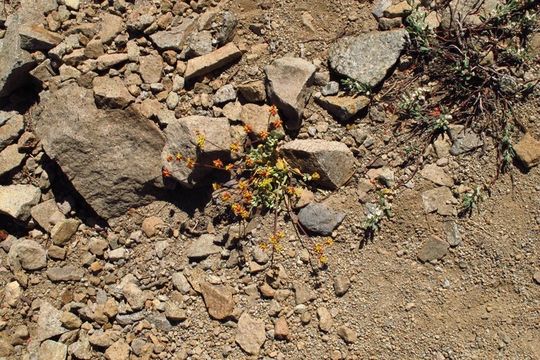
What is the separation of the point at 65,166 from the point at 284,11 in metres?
2.43

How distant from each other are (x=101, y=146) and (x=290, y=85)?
1.76 meters

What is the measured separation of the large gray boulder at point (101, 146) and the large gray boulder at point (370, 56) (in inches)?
68.1

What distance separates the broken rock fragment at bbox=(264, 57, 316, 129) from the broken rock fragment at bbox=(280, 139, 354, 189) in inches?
9.9

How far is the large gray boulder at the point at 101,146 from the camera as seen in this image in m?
5.35

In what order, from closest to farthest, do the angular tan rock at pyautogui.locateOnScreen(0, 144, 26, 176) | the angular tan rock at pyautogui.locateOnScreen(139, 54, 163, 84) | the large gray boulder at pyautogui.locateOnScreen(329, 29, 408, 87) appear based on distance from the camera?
the large gray boulder at pyautogui.locateOnScreen(329, 29, 408, 87), the angular tan rock at pyautogui.locateOnScreen(139, 54, 163, 84), the angular tan rock at pyautogui.locateOnScreen(0, 144, 26, 176)

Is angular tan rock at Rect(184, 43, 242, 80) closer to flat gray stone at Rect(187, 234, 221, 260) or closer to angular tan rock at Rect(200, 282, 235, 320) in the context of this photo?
flat gray stone at Rect(187, 234, 221, 260)

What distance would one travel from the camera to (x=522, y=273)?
16.1ft

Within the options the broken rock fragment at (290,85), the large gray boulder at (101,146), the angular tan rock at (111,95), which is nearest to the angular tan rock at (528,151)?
the broken rock fragment at (290,85)

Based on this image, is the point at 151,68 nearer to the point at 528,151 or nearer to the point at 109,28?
the point at 109,28

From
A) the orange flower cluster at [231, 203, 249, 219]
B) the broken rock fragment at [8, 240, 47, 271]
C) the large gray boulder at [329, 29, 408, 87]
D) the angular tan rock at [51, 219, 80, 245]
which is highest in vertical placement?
the large gray boulder at [329, 29, 408, 87]

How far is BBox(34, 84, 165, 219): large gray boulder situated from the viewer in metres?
5.35

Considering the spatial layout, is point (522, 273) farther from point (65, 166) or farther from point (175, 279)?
point (65, 166)

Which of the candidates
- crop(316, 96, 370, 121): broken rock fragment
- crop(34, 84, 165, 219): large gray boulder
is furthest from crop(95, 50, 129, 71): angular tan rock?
crop(316, 96, 370, 121): broken rock fragment

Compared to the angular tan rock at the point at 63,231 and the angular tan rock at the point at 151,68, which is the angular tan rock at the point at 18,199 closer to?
the angular tan rock at the point at 63,231
